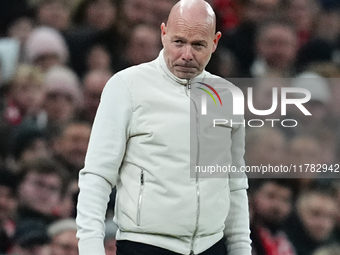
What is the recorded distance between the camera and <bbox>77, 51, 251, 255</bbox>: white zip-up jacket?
144 cm

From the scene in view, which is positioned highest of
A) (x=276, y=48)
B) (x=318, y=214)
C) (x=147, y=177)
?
(x=276, y=48)

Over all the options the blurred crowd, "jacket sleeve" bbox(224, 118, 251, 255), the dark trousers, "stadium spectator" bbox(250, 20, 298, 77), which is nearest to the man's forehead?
"jacket sleeve" bbox(224, 118, 251, 255)

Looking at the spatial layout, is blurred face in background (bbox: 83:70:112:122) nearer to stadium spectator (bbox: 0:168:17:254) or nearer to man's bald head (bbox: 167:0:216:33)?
stadium spectator (bbox: 0:168:17:254)

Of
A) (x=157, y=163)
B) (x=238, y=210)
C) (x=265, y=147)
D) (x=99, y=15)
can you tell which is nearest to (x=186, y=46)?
(x=157, y=163)

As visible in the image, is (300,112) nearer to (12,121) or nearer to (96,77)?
(96,77)

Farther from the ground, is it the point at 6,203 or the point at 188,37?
the point at 188,37

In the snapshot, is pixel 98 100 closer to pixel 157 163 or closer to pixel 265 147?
pixel 265 147

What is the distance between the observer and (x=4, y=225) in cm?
276

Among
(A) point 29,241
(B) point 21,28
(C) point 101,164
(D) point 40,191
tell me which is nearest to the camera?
(C) point 101,164

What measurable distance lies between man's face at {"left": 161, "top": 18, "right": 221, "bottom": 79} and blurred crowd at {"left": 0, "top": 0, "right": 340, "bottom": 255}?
4.63 ft

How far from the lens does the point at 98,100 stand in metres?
3.05

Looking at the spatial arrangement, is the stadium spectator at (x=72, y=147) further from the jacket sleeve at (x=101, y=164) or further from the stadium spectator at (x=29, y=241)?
the jacket sleeve at (x=101, y=164)

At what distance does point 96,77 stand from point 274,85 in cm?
94

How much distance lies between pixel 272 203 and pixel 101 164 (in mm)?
1721
